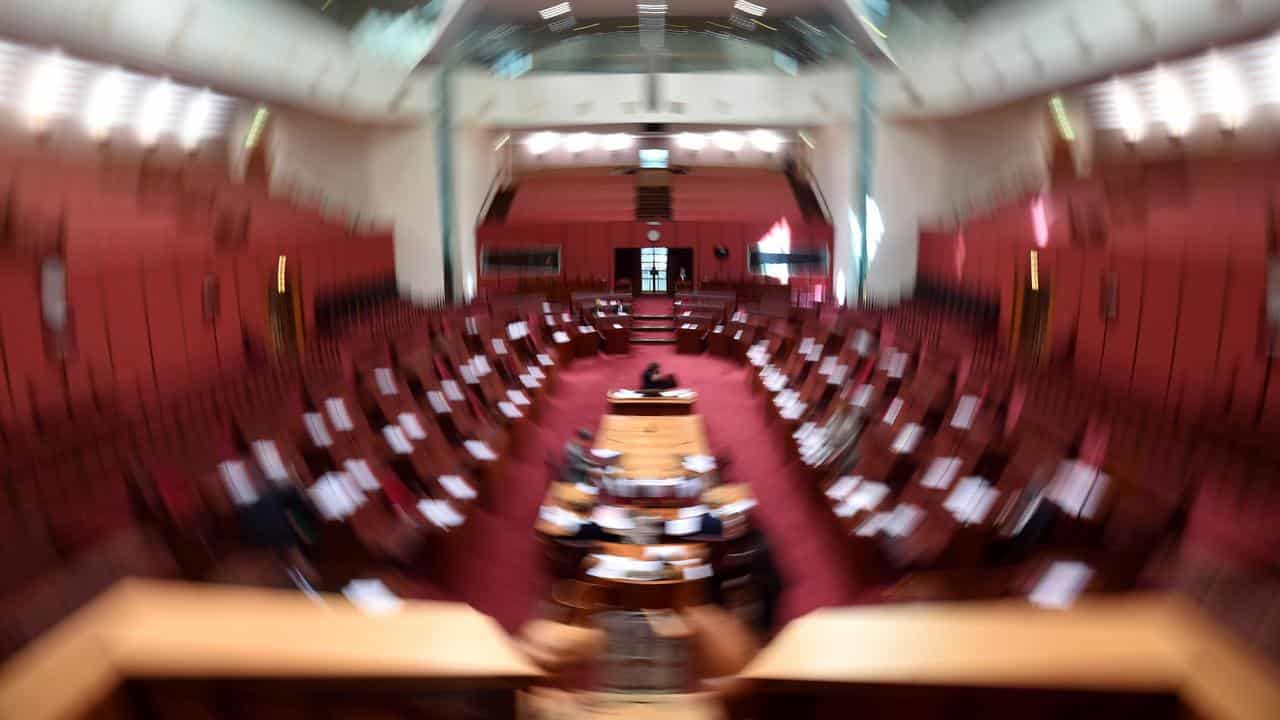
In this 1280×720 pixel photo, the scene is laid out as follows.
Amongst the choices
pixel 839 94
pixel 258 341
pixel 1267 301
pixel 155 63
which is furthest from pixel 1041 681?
pixel 839 94

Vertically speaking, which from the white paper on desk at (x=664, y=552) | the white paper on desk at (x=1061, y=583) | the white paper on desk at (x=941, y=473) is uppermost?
the white paper on desk at (x=941, y=473)

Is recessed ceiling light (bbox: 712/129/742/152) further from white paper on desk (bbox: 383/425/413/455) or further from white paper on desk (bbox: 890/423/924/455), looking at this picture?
white paper on desk (bbox: 383/425/413/455)

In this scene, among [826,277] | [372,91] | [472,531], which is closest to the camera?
[472,531]

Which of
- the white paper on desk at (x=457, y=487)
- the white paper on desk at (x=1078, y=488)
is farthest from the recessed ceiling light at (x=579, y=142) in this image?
the white paper on desk at (x=1078, y=488)

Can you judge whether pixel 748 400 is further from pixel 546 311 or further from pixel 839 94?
pixel 839 94

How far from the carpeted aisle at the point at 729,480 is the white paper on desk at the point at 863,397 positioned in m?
0.65

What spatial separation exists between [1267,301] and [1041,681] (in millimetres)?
3852

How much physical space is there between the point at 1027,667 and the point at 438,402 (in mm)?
5421

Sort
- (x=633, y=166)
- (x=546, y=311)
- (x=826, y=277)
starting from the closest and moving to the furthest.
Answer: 1. (x=546, y=311)
2. (x=826, y=277)
3. (x=633, y=166)

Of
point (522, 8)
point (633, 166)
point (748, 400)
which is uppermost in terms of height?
point (522, 8)

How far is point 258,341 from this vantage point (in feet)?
22.0

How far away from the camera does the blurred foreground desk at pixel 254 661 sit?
113 centimetres

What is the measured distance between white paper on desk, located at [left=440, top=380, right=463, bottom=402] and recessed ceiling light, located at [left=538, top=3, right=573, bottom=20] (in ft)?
24.1

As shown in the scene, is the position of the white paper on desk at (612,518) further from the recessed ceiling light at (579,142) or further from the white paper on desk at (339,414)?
the recessed ceiling light at (579,142)
